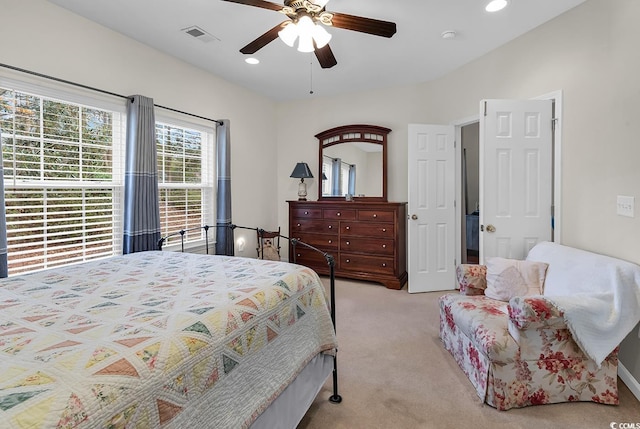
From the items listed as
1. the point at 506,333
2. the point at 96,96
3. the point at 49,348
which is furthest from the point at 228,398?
the point at 96,96

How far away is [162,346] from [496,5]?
324 cm

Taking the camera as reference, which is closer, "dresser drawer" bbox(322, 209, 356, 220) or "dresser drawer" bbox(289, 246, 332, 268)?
"dresser drawer" bbox(322, 209, 356, 220)

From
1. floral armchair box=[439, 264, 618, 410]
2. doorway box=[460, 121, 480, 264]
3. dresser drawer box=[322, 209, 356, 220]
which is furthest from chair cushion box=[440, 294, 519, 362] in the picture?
doorway box=[460, 121, 480, 264]

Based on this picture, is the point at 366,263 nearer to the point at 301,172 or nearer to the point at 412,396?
the point at 301,172

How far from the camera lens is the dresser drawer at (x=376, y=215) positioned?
4152 mm

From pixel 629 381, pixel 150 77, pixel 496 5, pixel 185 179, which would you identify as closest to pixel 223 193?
pixel 185 179

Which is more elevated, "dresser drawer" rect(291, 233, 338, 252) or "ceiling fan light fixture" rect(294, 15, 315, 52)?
"ceiling fan light fixture" rect(294, 15, 315, 52)

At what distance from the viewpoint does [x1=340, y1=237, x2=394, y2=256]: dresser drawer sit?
4176 millimetres

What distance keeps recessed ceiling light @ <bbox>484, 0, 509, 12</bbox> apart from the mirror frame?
6.70 feet

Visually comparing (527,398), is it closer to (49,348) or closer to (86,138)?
(49,348)

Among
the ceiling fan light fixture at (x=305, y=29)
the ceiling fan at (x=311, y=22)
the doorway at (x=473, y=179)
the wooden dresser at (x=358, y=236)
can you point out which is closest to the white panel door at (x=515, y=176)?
the doorway at (x=473, y=179)

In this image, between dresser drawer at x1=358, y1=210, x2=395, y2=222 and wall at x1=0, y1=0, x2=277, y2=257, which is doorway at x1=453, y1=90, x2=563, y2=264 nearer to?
dresser drawer at x1=358, y1=210, x2=395, y2=222

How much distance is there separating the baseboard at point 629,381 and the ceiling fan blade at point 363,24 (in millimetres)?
2730

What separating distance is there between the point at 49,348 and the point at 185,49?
327cm
